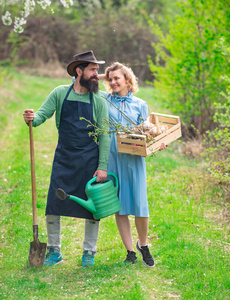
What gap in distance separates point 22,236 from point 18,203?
1250 mm

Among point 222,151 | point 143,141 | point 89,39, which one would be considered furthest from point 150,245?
point 89,39

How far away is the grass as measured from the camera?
157 inches

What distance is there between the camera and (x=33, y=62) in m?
22.9

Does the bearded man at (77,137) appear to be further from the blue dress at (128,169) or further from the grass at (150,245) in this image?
the grass at (150,245)

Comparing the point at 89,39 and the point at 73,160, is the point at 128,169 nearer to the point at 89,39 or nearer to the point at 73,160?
the point at 73,160

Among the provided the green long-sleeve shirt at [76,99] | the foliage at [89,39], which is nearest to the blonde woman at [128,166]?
the green long-sleeve shirt at [76,99]

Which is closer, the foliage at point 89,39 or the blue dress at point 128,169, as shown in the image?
the blue dress at point 128,169

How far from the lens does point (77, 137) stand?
435cm

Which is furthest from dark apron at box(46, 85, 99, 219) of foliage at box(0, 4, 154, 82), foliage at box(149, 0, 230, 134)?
foliage at box(0, 4, 154, 82)

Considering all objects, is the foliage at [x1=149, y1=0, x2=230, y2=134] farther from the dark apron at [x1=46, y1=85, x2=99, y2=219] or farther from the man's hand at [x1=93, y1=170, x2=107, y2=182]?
the man's hand at [x1=93, y1=170, x2=107, y2=182]

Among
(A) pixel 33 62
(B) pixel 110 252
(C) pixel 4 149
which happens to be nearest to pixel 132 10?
(A) pixel 33 62

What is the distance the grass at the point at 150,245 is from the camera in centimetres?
398

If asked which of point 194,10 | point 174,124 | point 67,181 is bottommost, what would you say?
point 67,181

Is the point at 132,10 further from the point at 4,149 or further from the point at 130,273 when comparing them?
the point at 130,273
